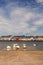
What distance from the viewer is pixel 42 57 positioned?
1088cm

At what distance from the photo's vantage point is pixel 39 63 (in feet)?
31.0

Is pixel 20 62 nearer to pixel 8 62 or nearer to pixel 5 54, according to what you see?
pixel 8 62

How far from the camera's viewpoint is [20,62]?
9586 mm

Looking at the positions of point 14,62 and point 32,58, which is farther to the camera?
point 32,58

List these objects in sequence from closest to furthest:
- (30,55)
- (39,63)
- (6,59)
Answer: (39,63) → (6,59) → (30,55)

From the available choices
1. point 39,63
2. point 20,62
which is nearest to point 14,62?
point 20,62

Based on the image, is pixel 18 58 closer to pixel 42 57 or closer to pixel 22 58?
pixel 22 58

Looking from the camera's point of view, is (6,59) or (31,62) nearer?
(31,62)

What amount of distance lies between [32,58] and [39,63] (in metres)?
1.05

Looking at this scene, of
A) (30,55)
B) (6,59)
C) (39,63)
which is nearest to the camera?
(39,63)

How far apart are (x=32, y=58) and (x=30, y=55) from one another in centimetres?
76

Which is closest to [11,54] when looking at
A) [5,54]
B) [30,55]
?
[5,54]

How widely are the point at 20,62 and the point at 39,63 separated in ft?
2.82

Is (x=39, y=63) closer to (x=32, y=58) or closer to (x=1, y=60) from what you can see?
(x=32, y=58)
